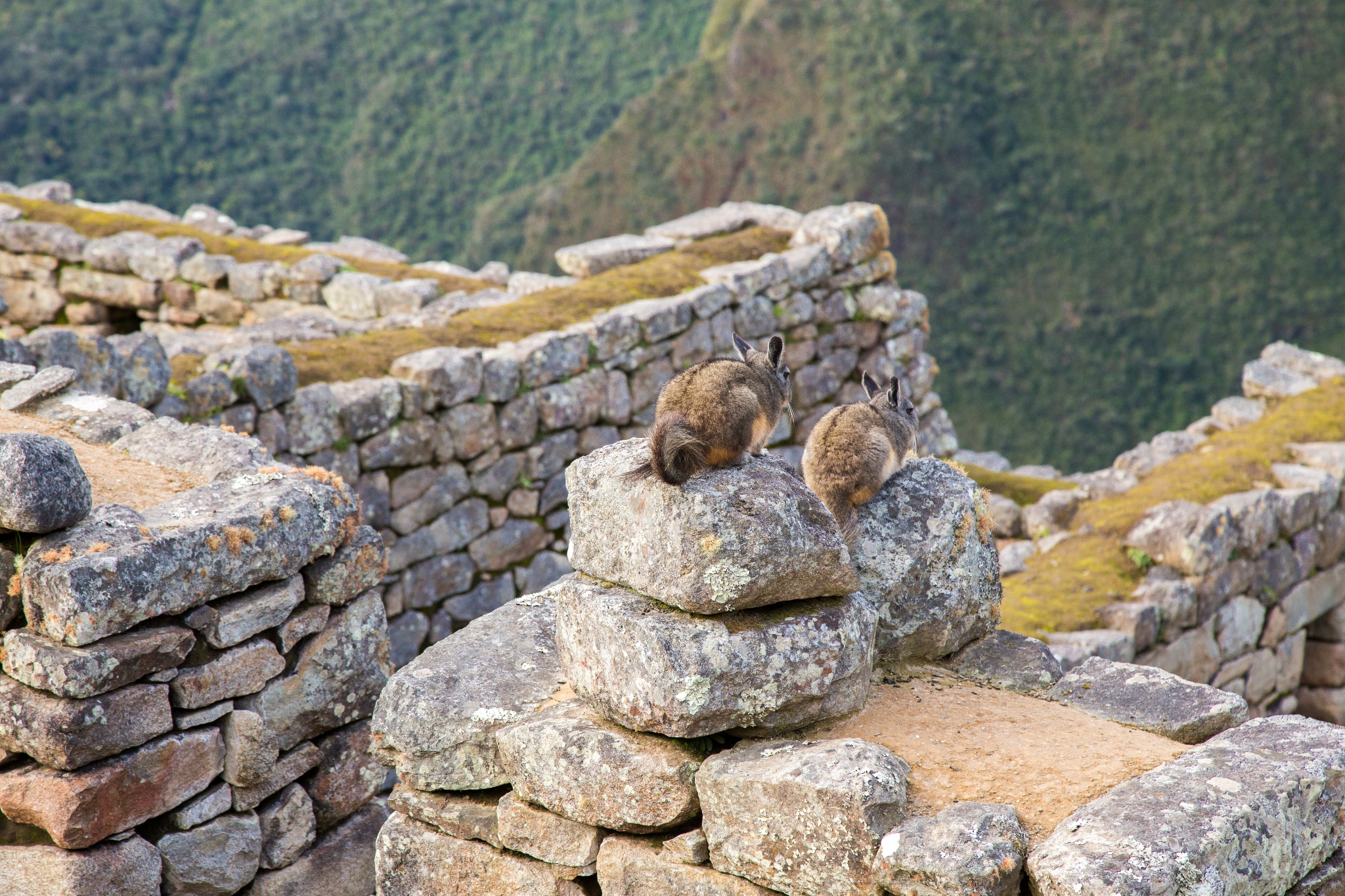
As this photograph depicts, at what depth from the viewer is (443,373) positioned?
325 inches

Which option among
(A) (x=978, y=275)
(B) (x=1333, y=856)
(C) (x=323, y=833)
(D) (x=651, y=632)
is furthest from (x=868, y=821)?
(A) (x=978, y=275)

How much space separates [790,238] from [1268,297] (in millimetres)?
24964

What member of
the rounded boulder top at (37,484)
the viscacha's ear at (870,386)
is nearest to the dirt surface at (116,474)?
the rounded boulder top at (37,484)

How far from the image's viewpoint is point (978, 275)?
3356 cm

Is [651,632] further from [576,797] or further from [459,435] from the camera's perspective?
[459,435]

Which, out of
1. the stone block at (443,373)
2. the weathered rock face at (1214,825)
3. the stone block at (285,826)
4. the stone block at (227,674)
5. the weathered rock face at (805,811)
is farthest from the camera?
the stone block at (443,373)

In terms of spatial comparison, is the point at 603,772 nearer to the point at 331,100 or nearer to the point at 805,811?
the point at 805,811

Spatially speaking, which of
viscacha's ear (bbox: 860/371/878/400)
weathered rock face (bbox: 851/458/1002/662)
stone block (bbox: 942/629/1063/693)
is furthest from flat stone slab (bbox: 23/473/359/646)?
stone block (bbox: 942/629/1063/693)

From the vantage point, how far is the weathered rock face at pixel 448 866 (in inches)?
142

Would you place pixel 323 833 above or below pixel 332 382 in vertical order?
below

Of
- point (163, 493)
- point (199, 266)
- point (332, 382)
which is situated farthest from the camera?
point (199, 266)

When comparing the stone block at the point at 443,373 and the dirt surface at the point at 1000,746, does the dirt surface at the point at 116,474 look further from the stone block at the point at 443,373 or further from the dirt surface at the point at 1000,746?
the stone block at the point at 443,373

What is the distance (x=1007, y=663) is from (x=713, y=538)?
1.59 m

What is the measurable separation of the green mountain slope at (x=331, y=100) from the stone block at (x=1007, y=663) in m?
25.4
